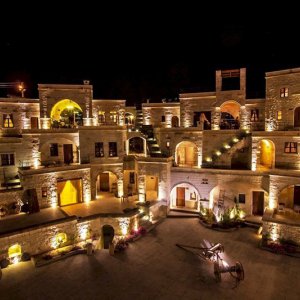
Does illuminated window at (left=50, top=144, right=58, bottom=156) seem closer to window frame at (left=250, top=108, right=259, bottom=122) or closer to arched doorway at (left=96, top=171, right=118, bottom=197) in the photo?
arched doorway at (left=96, top=171, right=118, bottom=197)

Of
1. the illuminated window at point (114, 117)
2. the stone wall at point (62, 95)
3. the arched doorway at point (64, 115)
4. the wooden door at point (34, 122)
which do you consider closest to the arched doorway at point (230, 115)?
the illuminated window at point (114, 117)

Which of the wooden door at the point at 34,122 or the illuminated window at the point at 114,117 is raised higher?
the illuminated window at the point at 114,117

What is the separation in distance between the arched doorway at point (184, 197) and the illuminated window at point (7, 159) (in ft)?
51.1

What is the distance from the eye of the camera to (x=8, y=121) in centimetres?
2700

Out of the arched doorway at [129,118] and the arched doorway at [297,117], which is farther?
the arched doorway at [129,118]

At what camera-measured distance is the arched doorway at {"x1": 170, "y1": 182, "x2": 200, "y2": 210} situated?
1004 inches

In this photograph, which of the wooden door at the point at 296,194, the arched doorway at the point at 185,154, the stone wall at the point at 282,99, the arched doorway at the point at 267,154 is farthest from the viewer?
the arched doorway at the point at 185,154

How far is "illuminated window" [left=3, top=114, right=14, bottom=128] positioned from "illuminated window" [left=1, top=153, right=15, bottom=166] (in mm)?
4444

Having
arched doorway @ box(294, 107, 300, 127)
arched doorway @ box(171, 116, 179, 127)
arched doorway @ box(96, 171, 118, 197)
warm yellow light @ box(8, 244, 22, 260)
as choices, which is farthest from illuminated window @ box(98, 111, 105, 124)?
arched doorway @ box(294, 107, 300, 127)

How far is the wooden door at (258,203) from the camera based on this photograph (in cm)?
2330

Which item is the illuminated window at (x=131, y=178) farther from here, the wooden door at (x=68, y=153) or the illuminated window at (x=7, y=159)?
the illuminated window at (x=7, y=159)

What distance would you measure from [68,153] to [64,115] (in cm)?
860

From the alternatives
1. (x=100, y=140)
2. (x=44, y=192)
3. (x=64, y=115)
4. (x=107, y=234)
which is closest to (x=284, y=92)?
(x=100, y=140)

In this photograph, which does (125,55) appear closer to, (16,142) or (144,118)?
(144,118)
